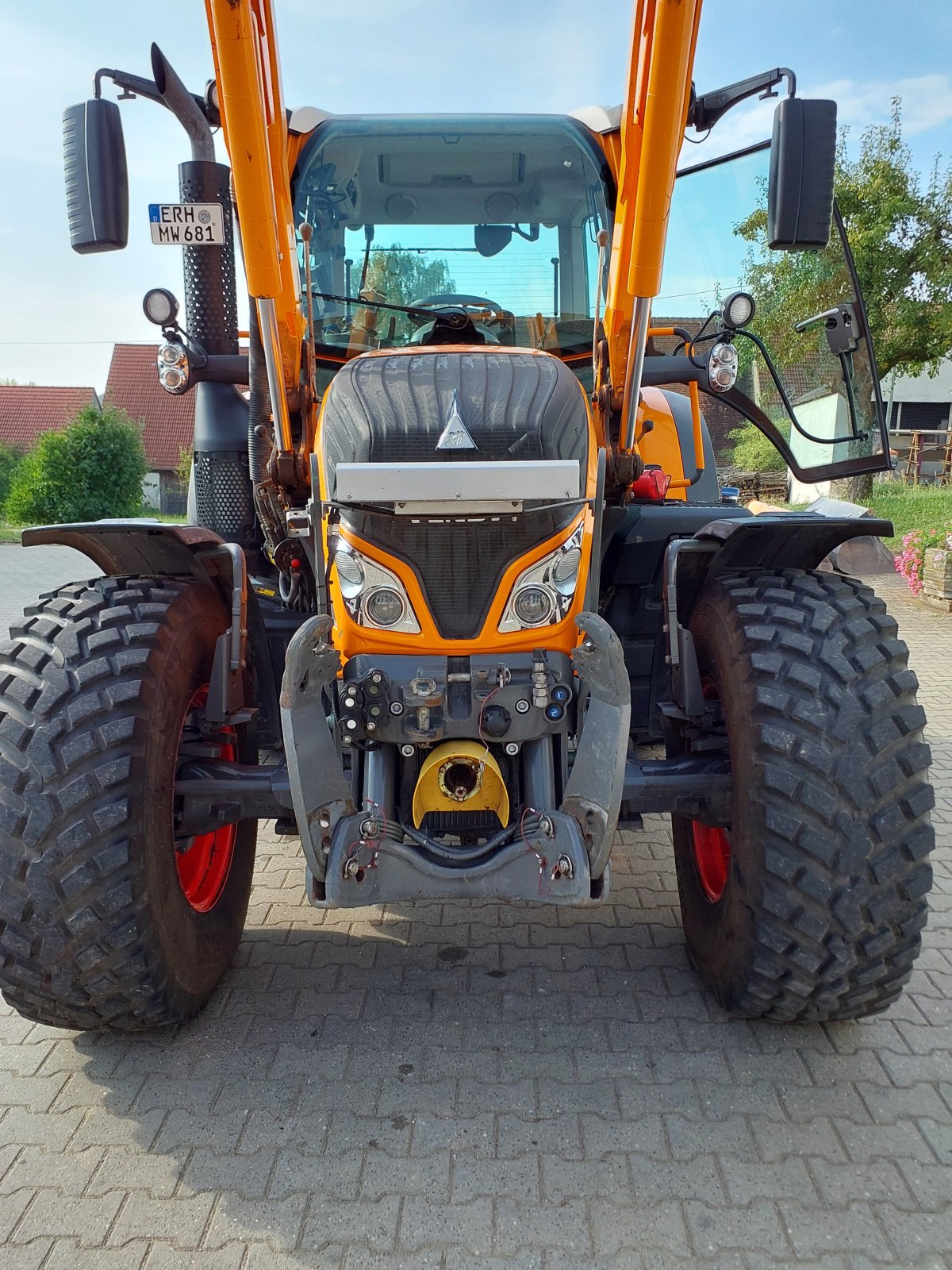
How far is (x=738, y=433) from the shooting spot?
2492cm

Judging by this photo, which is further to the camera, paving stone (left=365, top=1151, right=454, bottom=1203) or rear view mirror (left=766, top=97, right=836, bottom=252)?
rear view mirror (left=766, top=97, right=836, bottom=252)

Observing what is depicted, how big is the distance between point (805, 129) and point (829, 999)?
2276 millimetres

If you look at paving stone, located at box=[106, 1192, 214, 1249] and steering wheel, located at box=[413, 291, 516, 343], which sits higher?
steering wheel, located at box=[413, 291, 516, 343]

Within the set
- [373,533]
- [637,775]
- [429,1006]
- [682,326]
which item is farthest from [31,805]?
[682,326]

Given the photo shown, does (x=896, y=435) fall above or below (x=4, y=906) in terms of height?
above

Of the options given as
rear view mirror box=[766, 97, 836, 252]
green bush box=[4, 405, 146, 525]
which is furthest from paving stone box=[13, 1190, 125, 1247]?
green bush box=[4, 405, 146, 525]

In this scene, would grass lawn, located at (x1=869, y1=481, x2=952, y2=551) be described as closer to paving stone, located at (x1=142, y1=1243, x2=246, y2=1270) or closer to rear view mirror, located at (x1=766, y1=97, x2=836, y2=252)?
rear view mirror, located at (x1=766, y1=97, x2=836, y2=252)

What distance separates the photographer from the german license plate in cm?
281

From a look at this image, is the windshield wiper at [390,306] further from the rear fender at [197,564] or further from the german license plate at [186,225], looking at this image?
the rear fender at [197,564]

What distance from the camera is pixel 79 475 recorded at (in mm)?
27016

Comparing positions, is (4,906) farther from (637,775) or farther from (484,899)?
(637,775)

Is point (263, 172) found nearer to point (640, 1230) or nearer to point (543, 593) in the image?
point (543, 593)

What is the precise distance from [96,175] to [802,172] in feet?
6.24

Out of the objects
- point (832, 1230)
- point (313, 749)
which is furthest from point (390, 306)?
point (832, 1230)
